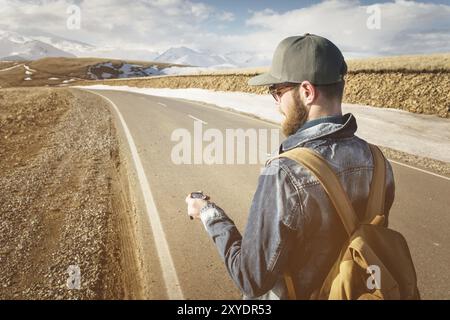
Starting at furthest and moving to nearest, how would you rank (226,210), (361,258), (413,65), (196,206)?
(413,65), (226,210), (196,206), (361,258)

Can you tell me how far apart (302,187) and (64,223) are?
4.45 metres

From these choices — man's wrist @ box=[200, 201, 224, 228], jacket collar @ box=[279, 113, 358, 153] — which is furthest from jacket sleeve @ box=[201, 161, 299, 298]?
man's wrist @ box=[200, 201, 224, 228]

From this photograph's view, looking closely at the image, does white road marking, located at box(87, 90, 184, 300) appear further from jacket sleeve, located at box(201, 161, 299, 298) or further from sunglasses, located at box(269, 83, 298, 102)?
sunglasses, located at box(269, 83, 298, 102)

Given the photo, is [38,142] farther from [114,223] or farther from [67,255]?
[67,255]

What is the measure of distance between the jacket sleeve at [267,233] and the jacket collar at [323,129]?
25 cm

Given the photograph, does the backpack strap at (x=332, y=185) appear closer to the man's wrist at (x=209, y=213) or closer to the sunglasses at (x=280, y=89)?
the sunglasses at (x=280, y=89)

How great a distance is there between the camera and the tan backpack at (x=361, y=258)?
1746mm

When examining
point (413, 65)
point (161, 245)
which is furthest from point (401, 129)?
point (161, 245)

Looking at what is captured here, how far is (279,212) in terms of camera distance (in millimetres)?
1774

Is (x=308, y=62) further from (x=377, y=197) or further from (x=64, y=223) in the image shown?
(x=64, y=223)

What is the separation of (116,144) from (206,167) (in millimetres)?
3287

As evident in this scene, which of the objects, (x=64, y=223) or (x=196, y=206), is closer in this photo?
(x=196, y=206)

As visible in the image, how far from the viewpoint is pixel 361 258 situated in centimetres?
174
